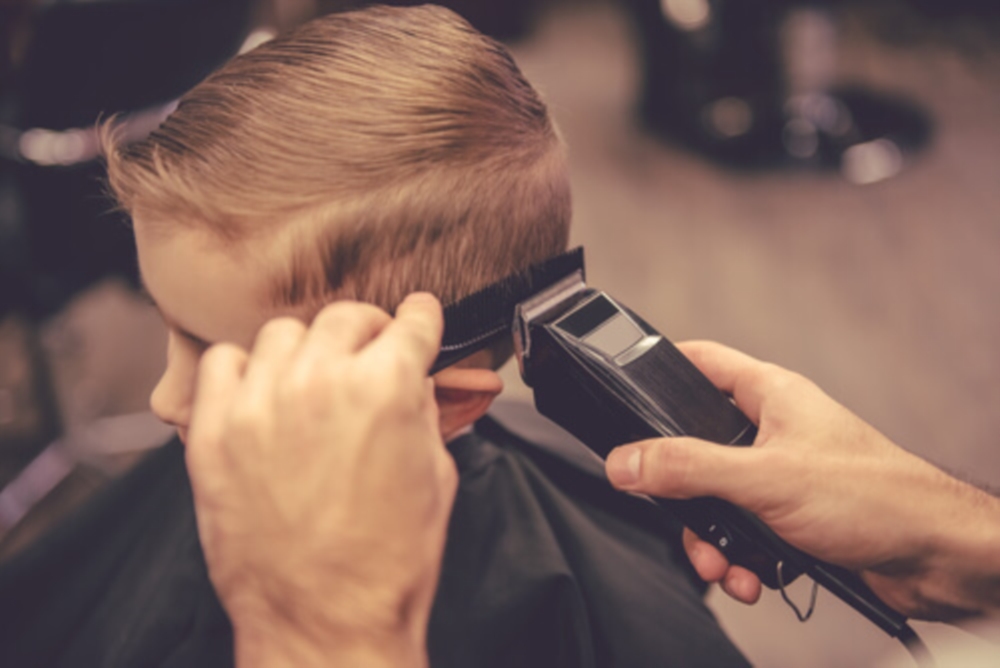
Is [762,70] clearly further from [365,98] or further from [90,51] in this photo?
[365,98]

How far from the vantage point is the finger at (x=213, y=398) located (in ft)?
1.83

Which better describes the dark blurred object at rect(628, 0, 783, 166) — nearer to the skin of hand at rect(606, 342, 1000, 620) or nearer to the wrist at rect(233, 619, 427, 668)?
the skin of hand at rect(606, 342, 1000, 620)

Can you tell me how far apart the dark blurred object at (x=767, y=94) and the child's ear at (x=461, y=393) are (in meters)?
2.52

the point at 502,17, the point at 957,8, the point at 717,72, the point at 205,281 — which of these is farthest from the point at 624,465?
the point at 957,8

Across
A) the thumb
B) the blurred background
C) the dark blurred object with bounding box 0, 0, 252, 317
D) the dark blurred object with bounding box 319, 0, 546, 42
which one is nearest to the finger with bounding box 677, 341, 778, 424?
the thumb

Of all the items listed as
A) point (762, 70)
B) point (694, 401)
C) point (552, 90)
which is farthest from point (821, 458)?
point (552, 90)

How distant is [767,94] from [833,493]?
9.05 feet

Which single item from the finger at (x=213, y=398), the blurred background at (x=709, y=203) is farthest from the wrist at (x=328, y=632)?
the blurred background at (x=709, y=203)

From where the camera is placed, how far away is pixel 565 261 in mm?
818

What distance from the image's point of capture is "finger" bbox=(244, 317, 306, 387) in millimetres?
561

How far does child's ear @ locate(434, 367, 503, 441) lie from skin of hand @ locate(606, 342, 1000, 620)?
0.48 ft

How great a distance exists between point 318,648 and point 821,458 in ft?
Answer: 1.54

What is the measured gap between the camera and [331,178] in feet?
2.32

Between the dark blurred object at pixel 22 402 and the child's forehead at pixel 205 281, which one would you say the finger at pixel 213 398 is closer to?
the child's forehead at pixel 205 281
